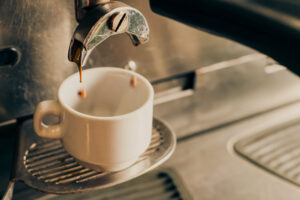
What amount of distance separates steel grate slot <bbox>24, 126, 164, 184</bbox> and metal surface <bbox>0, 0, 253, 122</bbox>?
0.04 metres

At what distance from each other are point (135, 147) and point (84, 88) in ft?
0.25

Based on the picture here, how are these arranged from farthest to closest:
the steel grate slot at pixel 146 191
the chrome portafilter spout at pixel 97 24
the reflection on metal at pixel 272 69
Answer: the reflection on metal at pixel 272 69 < the steel grate slot at pixel 146 191 < the chrome portafilter spout at pixel 97 24

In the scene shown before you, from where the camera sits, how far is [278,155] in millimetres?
459

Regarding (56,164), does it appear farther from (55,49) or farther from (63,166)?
(55,49)

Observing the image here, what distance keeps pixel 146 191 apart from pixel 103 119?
142mm

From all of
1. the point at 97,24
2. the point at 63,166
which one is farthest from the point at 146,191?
the point at 97,24

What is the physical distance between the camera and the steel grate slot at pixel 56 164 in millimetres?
330

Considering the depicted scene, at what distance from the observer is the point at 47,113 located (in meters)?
0.31

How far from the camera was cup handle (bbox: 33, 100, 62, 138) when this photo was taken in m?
0.31

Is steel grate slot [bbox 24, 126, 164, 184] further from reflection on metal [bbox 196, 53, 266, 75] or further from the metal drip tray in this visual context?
reflection on metal [bbox 196, 53, 266, 75]

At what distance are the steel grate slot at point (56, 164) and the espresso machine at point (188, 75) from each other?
0.01 metres

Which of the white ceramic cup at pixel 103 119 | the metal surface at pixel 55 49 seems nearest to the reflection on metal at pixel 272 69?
the metal surface at pixel 55 49

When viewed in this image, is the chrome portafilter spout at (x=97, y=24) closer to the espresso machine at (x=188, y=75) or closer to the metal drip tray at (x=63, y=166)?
the espresso machine at (x=188, y=75)

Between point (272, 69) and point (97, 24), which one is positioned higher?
point (97, 24)
